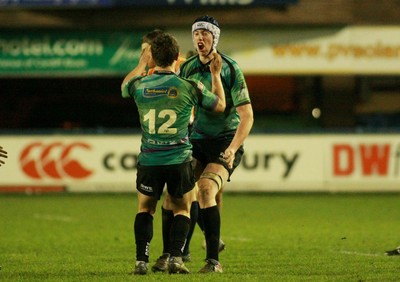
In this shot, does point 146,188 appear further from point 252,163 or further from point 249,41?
point 249,41

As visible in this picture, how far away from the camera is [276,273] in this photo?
937 centimetres

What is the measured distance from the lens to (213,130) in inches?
396

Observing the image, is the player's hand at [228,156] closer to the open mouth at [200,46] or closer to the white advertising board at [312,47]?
the open mouth at [200,46]

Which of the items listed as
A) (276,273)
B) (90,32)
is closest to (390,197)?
(90,32)

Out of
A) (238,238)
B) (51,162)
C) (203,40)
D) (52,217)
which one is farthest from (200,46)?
(51,162)

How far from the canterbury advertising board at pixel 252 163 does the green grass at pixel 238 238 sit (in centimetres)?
30

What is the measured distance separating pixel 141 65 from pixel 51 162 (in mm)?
12376

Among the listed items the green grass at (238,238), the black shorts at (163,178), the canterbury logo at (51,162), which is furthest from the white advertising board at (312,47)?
the black shorts at (163,178)

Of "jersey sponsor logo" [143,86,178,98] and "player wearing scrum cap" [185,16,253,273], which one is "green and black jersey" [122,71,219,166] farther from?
"player wearing scrum cap" [185,16,253,273]

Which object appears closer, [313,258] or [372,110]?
[313,258]

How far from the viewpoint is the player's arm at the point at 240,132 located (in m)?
9.31

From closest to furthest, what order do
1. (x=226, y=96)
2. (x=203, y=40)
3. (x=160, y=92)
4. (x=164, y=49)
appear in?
(x=164, y=49) → (x=160, y=92) → (x=203, y=40) → (x=226, y=96)

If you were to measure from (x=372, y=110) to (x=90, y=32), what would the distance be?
6788 millimetres

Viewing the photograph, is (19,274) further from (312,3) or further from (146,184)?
(312,3)
